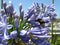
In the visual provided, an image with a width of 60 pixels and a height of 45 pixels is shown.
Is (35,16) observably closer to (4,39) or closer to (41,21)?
(41,21)

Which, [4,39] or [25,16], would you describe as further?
[25,16]

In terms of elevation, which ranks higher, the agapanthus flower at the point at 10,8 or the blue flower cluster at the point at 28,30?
the agapanthus flower at the point at 10,8

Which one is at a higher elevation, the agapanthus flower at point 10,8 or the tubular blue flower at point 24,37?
the agapanthus flower at point 10,8

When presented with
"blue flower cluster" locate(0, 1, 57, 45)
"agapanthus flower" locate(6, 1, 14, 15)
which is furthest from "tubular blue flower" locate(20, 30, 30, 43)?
"agapanthus flower" locate(6, 1, 14, 15)

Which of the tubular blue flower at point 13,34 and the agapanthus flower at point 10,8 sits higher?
the agapanthus flower at point 10,8

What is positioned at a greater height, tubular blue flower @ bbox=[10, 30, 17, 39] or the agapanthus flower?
the agapanthus flower

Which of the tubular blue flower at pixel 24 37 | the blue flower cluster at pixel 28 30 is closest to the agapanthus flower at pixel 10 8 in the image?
the blue flower cluster at pixel 28 30

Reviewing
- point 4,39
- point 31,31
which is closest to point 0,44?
point 4,39

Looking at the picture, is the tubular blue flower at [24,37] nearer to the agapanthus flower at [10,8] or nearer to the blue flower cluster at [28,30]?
the blue flower cluster at [28,30]

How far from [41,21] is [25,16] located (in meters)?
0.11

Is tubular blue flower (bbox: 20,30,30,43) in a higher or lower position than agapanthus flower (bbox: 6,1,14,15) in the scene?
lower

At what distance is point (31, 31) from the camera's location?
0.81m

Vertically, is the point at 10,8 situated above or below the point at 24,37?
above

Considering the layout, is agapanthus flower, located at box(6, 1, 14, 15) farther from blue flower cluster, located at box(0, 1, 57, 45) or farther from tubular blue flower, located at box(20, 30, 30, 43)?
tubular blue flower, located at box(20, 30, 30, 43)
